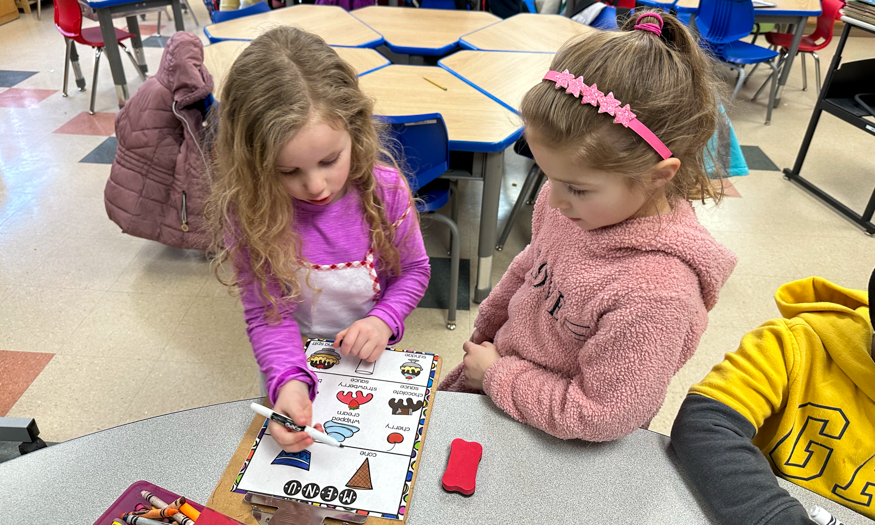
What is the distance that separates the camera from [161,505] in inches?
24.9

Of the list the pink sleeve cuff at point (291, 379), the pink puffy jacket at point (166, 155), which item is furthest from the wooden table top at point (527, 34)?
the pink sleeve cuff at point (291, 379)

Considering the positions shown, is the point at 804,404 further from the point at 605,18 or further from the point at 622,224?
the point at 605,18

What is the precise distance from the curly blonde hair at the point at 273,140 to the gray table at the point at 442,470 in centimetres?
26

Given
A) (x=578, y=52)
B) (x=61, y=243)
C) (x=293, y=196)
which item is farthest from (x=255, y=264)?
(x=61, y=243)

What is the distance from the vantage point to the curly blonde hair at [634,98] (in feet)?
2.02

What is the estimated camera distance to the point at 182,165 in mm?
2045

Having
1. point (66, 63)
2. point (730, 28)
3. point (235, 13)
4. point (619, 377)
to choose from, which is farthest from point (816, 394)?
point (66, 63)

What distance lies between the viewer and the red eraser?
26.9 inches

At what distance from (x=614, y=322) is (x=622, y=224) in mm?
129

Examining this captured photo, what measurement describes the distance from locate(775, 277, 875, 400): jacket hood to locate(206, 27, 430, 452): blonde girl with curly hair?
630 mm

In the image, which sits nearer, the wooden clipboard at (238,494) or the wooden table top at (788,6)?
the wooden clipboard at (238,494)

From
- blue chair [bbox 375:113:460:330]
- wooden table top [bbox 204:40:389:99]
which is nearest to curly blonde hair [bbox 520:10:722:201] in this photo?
blue chair [bbox 375:113:460:330]

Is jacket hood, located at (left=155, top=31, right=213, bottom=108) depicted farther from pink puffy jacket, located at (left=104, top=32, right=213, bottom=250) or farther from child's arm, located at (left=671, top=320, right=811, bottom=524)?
child's arm, located at (left=671, top=320, right=811, bottom=524)

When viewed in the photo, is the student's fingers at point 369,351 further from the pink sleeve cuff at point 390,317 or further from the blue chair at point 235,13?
the blue chair at point 235,13
